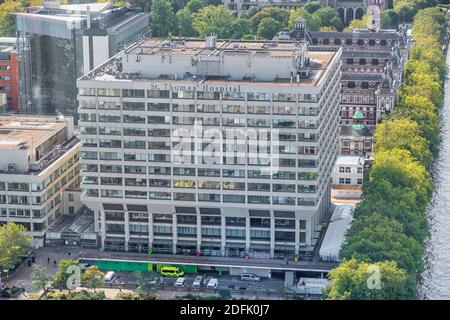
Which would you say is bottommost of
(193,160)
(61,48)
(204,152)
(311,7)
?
(193,160)

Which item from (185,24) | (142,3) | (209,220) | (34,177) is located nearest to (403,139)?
(209,220)

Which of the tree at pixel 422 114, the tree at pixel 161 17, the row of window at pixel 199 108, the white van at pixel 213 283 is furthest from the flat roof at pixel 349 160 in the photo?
the tree at pixel 161 17

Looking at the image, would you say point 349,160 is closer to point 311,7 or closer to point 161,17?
point 161,17

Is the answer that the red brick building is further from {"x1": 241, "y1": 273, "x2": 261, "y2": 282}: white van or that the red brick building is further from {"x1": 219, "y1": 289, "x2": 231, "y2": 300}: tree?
{"x1": 219, "y1": 289, "x2": 231, "y2": 300}: tree
